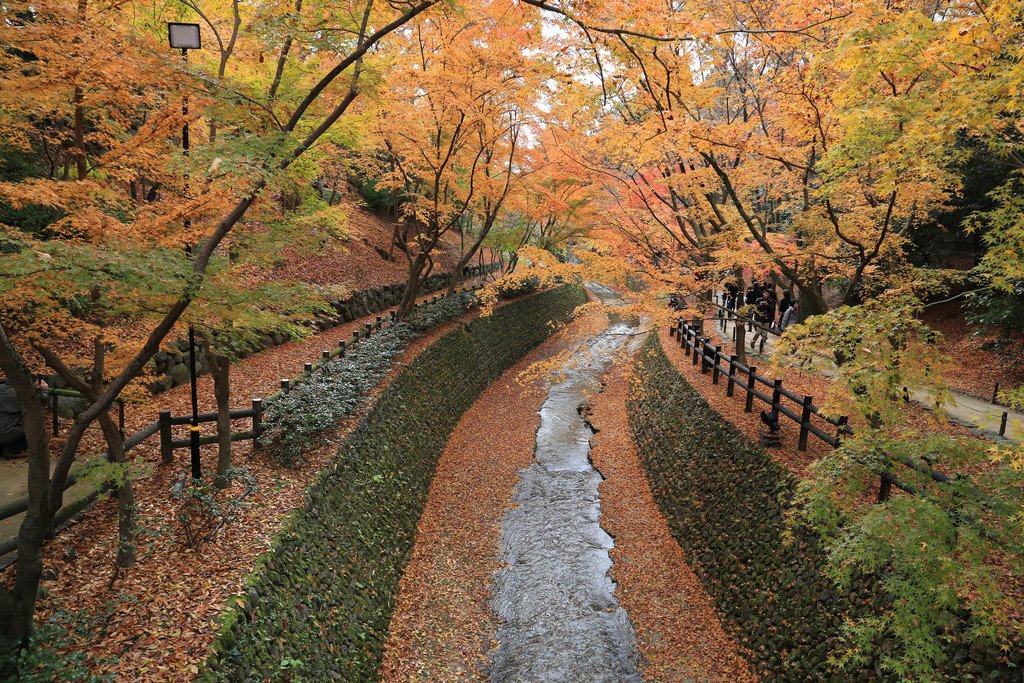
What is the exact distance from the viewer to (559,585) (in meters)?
9.05

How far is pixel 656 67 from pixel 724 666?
9.09 meters

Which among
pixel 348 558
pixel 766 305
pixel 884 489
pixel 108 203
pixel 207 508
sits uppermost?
pixel 108 203

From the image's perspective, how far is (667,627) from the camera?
809 cm

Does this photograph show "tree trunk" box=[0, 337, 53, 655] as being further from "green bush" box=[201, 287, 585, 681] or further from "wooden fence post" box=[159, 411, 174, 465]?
"wooden fence post" box=[159, 411, 174, 465]

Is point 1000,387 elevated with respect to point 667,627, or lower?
elevated

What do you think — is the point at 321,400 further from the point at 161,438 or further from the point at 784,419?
the point at 784,419

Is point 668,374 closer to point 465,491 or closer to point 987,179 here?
point 465,491

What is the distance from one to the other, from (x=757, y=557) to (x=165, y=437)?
8838 mm

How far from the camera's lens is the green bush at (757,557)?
229 inches

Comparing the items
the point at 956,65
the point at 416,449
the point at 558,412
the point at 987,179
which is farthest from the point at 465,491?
the point at 987,179

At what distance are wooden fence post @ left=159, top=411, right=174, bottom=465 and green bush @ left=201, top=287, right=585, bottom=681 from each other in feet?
6.73

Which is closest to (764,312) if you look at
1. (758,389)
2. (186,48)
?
(758,389)

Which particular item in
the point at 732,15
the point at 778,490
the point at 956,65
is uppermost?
the point at 732,15

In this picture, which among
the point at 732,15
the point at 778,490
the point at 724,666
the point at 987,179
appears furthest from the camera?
the point at 987,179
